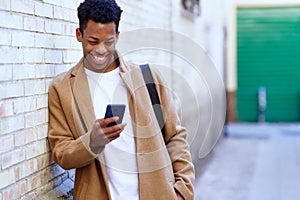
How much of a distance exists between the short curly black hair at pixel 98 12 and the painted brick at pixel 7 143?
1.99 ft

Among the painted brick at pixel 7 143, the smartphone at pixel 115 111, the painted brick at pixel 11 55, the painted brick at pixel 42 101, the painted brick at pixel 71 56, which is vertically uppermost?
the painted brick at pixel 71 56

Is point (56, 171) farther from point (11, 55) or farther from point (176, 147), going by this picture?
point (11, 55)

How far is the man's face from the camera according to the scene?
9.16 ft

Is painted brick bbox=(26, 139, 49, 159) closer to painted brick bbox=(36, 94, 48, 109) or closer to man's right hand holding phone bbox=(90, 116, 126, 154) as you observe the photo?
painted brick bbox=(36, 94, 48, 109)

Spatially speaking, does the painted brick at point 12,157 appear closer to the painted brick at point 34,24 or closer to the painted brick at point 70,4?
the painted brick at point 34,24

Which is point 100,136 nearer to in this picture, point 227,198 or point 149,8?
point 149,8

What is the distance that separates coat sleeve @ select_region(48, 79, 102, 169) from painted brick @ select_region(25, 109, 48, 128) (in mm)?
91

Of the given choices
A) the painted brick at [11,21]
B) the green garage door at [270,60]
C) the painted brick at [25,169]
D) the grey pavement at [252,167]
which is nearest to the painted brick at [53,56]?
the painted brick at [11,21]

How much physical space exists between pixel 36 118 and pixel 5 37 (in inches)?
19.2

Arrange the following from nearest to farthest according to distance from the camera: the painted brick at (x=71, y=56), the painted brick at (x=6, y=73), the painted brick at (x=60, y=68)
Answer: the painted brick at (x=6, y=73) < the painted brick at (x=60, y=68) < the painted brick at (x=71, y=56)

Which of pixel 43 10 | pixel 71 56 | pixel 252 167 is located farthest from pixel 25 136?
pixel 252 167

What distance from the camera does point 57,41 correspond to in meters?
3.39

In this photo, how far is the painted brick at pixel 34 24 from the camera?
3.00 metres

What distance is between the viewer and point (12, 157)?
2824mm
